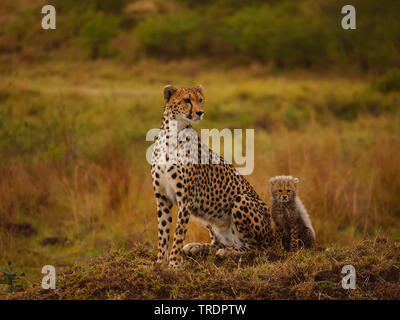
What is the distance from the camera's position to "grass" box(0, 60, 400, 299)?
12.4ft

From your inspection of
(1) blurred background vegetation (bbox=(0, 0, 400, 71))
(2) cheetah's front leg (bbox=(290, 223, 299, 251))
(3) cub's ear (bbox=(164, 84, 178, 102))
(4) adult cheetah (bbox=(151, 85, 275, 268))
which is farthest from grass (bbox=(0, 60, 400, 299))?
(1) blurred background vegetation (bbox=(0, 0, 400, 71))

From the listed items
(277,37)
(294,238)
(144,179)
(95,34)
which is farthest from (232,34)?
(294,238)

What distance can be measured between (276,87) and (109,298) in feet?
35.7

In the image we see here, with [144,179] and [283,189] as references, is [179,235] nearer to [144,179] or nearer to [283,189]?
[283,189]

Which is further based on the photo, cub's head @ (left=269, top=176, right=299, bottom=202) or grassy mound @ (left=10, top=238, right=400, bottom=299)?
cub's head @ (left=269, top=176, right=299, bottom=202)

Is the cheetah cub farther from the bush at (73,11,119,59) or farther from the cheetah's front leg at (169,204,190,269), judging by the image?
the bush at (73,11,119,59)

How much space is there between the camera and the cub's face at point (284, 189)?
439cm

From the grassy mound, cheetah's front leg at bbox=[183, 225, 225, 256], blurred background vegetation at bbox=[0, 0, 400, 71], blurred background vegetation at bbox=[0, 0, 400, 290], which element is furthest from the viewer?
blurred background vegetation at bbox=[0, 0, 400, 71]

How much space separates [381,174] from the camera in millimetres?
6824

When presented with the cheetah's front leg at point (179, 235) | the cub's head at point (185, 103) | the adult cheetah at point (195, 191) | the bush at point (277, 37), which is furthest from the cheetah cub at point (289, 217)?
the bush at point (277, 37)

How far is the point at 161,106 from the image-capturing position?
523cm

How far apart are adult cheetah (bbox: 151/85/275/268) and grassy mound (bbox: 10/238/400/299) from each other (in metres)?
0.24

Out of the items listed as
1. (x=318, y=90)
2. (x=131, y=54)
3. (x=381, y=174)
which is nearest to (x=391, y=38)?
(x=318, y=90)
